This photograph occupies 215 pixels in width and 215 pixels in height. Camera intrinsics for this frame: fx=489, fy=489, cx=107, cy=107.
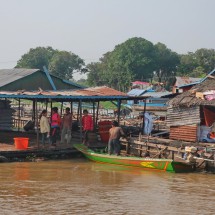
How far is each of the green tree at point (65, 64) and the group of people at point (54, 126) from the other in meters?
55.8

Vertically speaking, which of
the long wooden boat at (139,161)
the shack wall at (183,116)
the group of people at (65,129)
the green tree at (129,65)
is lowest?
the long wooden boat at (139,161)

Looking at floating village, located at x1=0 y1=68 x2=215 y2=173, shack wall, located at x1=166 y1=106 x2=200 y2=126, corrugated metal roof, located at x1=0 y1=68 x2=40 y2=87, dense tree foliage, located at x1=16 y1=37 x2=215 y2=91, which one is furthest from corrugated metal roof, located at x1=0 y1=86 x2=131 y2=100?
dense tree foliage, located at x1=16 y1=37 x2=215 y2=91

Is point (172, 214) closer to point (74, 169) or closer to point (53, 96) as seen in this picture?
point (74, 169)

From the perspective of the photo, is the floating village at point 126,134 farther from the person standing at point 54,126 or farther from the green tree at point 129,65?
the green tree at point 129,65

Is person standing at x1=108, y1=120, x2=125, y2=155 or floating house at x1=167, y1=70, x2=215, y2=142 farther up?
floating house at x1=167, y1=70, x2=215, y2=142

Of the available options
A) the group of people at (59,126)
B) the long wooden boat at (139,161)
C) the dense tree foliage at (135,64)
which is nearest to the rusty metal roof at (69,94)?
the group of people at (59,126)

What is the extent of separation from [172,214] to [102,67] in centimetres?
6322

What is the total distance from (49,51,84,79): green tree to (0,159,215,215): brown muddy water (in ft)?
196

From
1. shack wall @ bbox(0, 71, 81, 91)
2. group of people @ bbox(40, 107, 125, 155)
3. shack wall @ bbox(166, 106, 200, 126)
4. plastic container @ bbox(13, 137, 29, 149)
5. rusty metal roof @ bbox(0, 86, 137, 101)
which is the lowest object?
plastic container @ bbox(13, 137, 29, 149)

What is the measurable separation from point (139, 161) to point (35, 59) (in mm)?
70069

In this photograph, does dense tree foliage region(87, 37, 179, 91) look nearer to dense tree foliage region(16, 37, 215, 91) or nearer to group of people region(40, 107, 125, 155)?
dense tree foliage region(16, 37, 215, 91)


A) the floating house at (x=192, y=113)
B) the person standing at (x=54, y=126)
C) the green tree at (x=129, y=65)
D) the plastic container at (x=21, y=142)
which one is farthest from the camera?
the green tree at (x=129, y=65)

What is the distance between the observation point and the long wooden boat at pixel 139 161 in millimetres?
15602

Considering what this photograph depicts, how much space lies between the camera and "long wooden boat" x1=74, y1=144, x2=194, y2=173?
51.2ft
